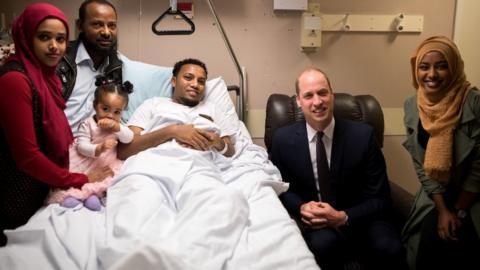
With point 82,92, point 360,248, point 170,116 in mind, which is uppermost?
point 82,92

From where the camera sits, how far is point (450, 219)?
1.67m

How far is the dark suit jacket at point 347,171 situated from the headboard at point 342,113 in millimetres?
301

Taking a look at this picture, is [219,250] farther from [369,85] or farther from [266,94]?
[369,85]

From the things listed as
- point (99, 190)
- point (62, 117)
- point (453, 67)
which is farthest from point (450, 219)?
point (62, 117)

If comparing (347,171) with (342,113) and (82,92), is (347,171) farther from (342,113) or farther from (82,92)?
(82,92)

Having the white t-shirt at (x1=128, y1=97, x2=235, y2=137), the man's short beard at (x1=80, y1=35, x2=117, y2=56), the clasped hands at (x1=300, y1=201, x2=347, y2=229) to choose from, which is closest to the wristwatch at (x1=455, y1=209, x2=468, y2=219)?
the clasped hands at (x1=300, y1=201, x2=347, y2=229)

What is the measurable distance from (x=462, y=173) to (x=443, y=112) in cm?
29

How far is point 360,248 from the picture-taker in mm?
1625

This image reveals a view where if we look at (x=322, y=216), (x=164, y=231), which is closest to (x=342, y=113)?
(x=322, y=216)

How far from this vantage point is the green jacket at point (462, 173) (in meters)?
1.66

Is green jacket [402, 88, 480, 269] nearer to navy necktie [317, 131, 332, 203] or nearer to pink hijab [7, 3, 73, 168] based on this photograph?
navy necktie [317, 131, 332, 203]

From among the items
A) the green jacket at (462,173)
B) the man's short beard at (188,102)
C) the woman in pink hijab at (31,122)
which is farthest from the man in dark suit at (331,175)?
the woman in pink hijab at (31,122)

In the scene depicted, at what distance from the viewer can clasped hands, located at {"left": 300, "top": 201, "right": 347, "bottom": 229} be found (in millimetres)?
1623

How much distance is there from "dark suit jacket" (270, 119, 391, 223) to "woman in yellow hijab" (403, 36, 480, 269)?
0.19 metres
